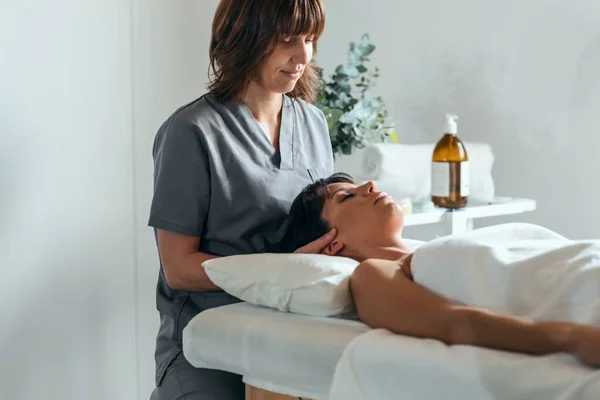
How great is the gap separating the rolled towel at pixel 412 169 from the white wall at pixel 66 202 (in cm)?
58

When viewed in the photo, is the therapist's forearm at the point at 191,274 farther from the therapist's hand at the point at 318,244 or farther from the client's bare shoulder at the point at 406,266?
the client's bare shoulder at the point at 406,266

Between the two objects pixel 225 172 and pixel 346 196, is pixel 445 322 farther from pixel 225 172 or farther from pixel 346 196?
pixel 225 172

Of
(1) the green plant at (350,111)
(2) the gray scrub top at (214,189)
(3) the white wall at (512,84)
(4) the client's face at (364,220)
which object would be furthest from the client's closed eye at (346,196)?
(3) the white wall at (512,84)

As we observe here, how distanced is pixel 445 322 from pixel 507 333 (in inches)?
3.3

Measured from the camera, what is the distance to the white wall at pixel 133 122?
173 centimetres

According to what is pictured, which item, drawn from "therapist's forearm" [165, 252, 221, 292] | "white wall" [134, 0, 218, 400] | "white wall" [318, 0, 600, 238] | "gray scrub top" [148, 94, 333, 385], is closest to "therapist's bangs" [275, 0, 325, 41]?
"gray scrub top" [148, 94, 333, 385]

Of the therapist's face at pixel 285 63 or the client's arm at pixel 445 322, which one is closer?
the client's arm at pixel 445 322

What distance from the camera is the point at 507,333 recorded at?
3.15ft

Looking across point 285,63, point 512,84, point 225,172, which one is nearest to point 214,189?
point 225,172

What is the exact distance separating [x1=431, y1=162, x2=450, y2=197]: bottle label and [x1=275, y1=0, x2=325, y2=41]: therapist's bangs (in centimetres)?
60

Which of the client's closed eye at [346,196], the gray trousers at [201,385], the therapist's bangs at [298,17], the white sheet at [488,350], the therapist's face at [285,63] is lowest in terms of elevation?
the gray trousers at [201,385]

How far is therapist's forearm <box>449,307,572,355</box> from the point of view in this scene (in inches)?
36.8

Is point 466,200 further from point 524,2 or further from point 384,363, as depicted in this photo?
point 384,363

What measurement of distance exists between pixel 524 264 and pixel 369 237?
0.37m
